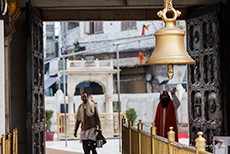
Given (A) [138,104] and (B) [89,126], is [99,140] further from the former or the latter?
(A) [138,104]

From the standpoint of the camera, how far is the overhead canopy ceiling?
8.57m

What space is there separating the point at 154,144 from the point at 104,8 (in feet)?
14.2

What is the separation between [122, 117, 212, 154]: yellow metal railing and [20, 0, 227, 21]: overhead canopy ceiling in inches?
93.2

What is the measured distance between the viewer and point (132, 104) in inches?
875

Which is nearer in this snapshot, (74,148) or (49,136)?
(74,148)

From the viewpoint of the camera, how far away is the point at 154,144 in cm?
505

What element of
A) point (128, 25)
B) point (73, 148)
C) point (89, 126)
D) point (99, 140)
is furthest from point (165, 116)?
point (128, 25)

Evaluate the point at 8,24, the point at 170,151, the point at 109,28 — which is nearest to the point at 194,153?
the point at 170,151

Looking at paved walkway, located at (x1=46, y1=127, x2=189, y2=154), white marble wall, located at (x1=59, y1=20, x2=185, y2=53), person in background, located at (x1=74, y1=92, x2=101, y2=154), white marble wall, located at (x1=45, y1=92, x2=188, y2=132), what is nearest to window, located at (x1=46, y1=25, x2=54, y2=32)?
white marble wall, located at (x1=59, y1=20, x2=185, y2=53)

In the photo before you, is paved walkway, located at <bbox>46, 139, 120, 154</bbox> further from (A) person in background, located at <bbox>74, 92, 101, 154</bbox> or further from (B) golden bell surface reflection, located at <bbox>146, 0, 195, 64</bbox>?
(B) golden bell surface reflection, located at <bbox>146, 0, 195, 64</bbox>

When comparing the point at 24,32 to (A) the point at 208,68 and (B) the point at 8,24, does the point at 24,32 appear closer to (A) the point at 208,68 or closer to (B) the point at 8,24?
(B) the point at 8,24

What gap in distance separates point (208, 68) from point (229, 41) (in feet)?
2.26

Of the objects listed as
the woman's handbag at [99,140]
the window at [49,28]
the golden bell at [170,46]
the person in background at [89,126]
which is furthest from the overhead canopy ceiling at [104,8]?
the window at [49,28]

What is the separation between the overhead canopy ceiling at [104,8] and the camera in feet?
28.1
